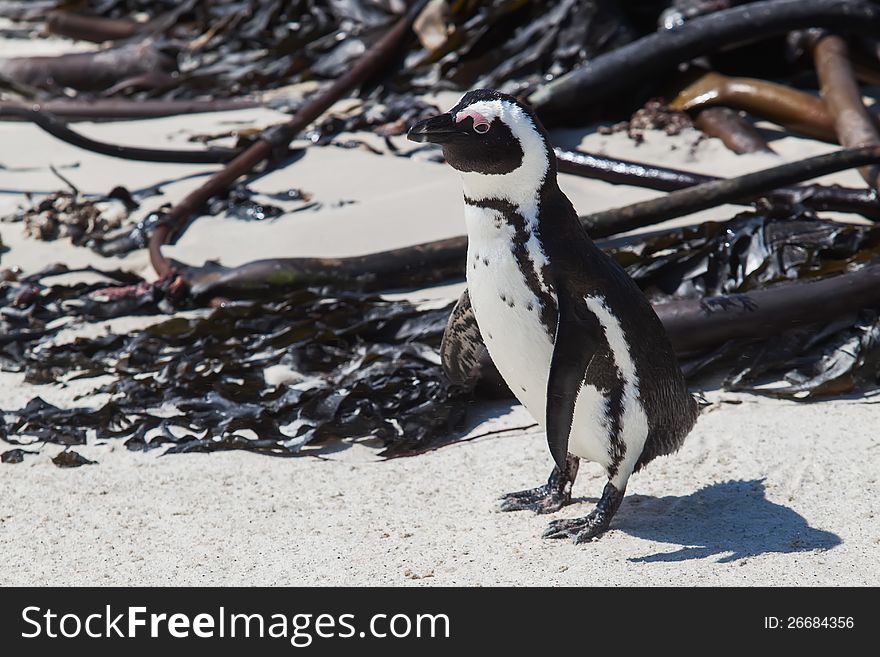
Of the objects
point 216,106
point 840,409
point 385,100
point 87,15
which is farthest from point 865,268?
point 87,15

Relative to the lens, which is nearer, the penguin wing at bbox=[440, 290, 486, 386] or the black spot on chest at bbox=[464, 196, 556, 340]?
the black spot on chest at bbox=[464, 196, 556, 340]

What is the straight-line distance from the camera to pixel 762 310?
3672mm

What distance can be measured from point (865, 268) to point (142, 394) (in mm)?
2358

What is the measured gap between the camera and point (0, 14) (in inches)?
397

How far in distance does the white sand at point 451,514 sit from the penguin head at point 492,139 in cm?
89

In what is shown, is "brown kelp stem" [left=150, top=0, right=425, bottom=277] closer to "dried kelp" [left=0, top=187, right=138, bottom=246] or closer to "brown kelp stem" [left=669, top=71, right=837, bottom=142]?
"dried kelp" [left=0, top=187, right=138, bottom=246]

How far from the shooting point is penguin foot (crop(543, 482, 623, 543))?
288 centimetres

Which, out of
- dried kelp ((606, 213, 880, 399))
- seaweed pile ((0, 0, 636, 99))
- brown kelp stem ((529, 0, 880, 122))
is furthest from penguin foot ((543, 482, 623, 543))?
seaweed pile ((0, 0, 636, 99))

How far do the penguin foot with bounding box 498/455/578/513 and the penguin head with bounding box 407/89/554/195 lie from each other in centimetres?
79

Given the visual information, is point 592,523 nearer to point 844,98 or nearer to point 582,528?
point 582,528

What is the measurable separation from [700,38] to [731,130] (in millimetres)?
478

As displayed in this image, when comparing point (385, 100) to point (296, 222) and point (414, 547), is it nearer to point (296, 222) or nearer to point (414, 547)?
point (296, 222)

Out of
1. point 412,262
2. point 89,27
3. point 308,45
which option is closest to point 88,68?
point 89,27

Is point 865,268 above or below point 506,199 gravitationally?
below
